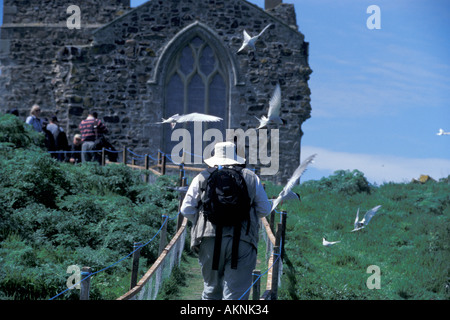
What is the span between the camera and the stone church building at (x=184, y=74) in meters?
20.5

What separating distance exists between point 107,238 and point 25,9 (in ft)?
47.3

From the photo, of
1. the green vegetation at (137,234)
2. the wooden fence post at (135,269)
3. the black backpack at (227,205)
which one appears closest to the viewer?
the black backpack at (227,205)

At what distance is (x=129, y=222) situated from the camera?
1182 cm

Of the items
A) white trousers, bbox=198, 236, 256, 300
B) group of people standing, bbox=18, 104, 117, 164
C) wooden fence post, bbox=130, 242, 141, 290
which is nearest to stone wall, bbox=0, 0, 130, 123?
group of people standing, bbox=18, 104, 117, 164

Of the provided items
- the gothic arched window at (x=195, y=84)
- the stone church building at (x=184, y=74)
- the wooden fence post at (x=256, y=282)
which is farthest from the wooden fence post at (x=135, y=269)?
the gothic arched window at (x=195, y=84)

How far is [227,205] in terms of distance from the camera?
276 inches

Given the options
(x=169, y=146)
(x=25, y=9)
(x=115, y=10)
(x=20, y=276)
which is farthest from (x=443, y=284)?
(x=25, y=9)

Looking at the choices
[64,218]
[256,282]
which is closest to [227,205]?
[256,282]

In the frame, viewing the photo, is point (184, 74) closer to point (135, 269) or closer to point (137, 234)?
point (137, 234)

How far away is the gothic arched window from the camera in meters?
20.8

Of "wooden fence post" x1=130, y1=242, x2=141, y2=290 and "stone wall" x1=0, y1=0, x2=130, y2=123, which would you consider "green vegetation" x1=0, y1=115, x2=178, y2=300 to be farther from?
"stone wall" x1=0, y1=0, x2=130, y2=123

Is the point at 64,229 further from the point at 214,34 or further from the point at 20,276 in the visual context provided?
the point at 214,34

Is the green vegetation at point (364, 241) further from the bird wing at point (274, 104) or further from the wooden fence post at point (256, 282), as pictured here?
the bird wing at point (274, 104)

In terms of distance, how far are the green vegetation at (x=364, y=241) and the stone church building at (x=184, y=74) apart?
2.93 m
